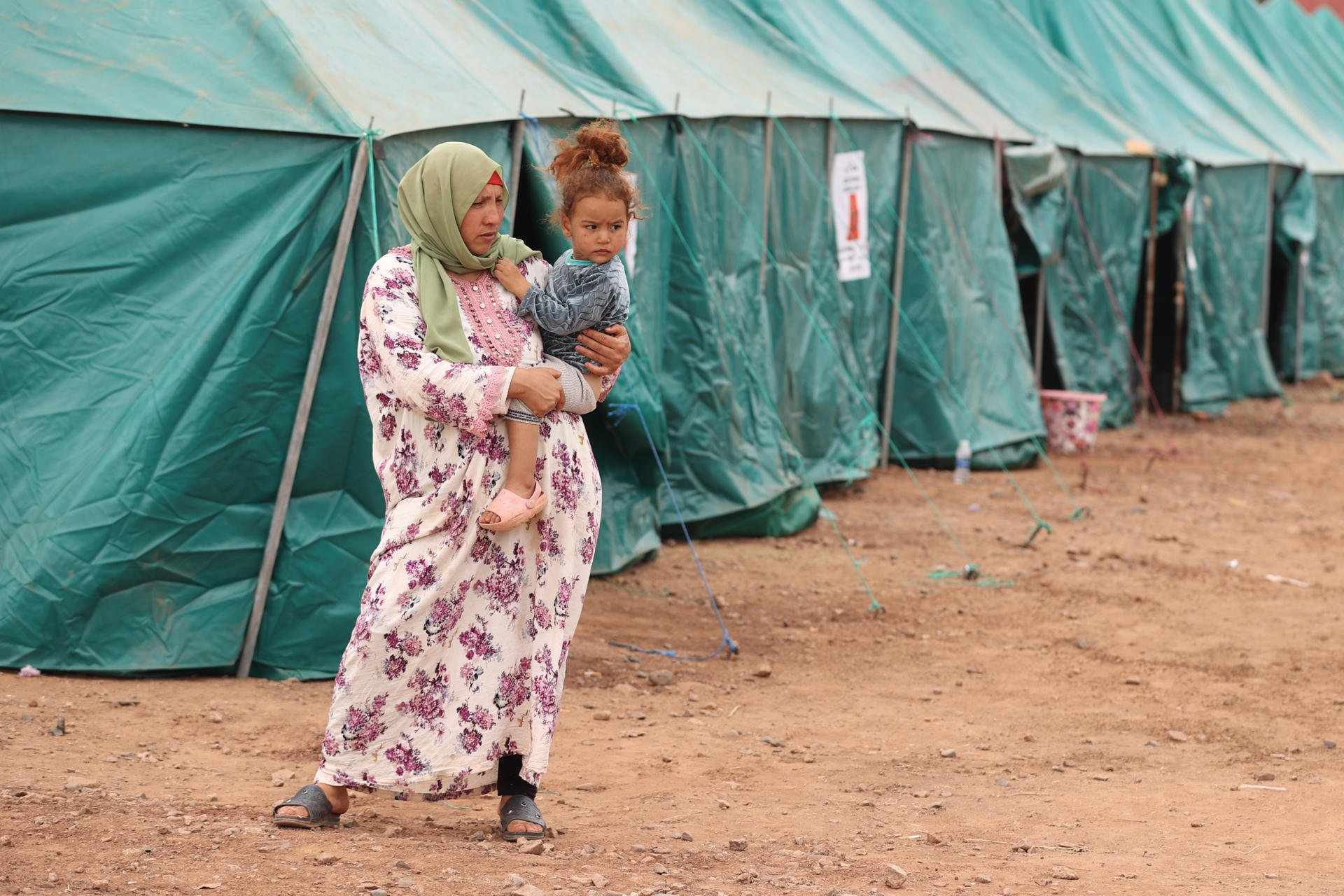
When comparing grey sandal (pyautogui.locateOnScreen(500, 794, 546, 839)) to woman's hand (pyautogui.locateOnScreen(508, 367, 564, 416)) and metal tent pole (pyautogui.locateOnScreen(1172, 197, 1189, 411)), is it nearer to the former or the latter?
woman's hand (pyautogui.locateOnScreen(508, 367, 564, 416))

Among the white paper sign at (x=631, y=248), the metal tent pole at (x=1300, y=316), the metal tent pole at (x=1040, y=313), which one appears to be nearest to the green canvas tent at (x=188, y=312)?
the white paper sign at (x=631, y=248)

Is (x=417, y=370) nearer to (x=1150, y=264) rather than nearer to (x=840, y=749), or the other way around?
(x=840, y=749)

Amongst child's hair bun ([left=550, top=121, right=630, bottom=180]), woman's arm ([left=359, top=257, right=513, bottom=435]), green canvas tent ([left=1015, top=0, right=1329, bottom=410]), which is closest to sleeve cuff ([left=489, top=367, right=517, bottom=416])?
woman's arm ([left=359, top=257, right=513, bottom=435])

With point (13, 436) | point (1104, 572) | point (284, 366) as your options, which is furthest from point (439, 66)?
point (1104, 572)

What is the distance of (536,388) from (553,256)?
2.80 meters

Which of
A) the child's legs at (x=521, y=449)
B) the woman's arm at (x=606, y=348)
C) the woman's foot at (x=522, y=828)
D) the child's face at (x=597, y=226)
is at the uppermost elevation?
the child's face at (x=597, y=226)

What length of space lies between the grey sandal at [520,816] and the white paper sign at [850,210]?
6.10m

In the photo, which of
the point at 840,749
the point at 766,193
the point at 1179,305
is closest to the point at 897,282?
the point at 766,193

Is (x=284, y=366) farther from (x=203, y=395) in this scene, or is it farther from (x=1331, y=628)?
(x=1331, y=628)

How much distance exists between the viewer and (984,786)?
4.64m

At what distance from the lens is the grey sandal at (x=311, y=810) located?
3.71 metres

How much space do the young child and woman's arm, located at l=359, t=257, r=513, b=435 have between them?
0.30ft

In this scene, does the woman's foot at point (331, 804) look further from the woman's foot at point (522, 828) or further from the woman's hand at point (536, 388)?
the woman's hand at point (536, 388)

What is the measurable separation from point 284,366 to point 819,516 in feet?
13.2
